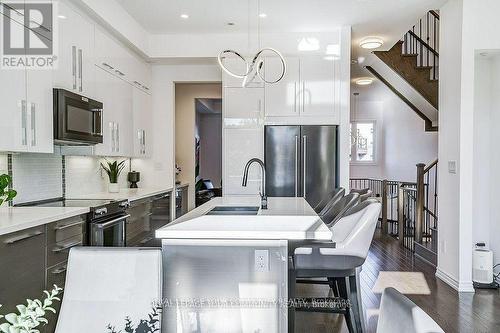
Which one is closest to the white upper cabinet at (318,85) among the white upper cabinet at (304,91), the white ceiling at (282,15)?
the white upper cabinet at (304,91)

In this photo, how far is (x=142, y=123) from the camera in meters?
5.45

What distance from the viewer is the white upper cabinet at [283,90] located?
518cm

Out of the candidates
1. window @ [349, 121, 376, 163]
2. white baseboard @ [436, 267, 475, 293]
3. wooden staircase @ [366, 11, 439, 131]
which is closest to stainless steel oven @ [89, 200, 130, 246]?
white baseboard @ [436, 267, 475, 293]

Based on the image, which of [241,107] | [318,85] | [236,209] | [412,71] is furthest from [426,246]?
[236,209]

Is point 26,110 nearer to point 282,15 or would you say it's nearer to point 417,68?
point 282,15

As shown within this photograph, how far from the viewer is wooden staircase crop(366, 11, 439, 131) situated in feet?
20.5

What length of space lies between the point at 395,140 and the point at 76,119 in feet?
26.9

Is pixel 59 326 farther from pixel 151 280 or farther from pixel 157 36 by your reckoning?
pixel 157 36

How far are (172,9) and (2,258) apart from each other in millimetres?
3330

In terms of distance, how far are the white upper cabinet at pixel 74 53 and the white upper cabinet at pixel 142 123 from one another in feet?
4.09

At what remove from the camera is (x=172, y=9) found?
4.45 meters

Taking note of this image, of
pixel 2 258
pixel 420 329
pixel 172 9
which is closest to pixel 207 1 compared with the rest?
pixel 172 9

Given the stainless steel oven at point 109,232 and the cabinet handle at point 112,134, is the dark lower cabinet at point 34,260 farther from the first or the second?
the cabinet handle at point 112,134

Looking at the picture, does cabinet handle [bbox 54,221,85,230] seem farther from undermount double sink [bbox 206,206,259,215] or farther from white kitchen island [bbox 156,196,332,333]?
white kitchen island [bbox 156,196,332,333]
